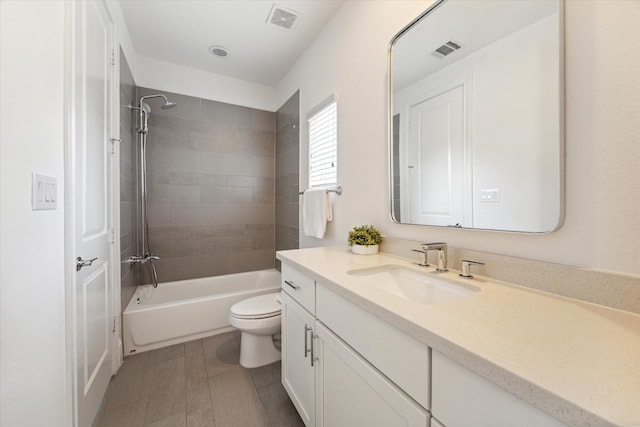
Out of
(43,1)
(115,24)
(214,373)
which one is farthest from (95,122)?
(214,373)

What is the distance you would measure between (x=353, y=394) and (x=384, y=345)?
278 millimetres

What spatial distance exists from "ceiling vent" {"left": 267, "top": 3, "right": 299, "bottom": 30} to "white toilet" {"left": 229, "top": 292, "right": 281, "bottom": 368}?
2.13m

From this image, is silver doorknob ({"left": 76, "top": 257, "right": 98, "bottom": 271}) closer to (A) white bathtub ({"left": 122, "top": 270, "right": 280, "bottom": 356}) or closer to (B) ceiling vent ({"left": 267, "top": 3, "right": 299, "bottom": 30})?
(A) white bathtub ({"left": 122, "top": 270, "right": 280, "bottom": 356})

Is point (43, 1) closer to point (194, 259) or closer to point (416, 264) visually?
point (416, 264)

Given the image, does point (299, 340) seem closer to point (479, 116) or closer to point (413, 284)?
point (413, 284)

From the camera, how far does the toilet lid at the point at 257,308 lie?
1.75m

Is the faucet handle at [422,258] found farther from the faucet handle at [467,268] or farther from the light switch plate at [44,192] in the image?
the light switch plate at [44,192]

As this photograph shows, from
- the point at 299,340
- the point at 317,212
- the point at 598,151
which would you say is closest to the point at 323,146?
the point at 317,212

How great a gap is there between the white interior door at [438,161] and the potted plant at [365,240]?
0.23 m

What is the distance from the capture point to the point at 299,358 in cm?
123

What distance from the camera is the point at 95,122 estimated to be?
1.33m

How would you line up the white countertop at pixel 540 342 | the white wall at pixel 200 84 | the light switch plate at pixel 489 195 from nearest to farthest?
the white countertop at pixel 540 342 < the light switch plate at pixel 489 195 < the white wall at pixel 200 84

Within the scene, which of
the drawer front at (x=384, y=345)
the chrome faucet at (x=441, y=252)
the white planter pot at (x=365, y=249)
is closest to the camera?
the drawer front at (x=384, y=345)

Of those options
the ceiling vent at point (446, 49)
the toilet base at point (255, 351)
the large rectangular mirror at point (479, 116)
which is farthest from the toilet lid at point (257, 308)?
the ceiling vent at point (446, 49)
